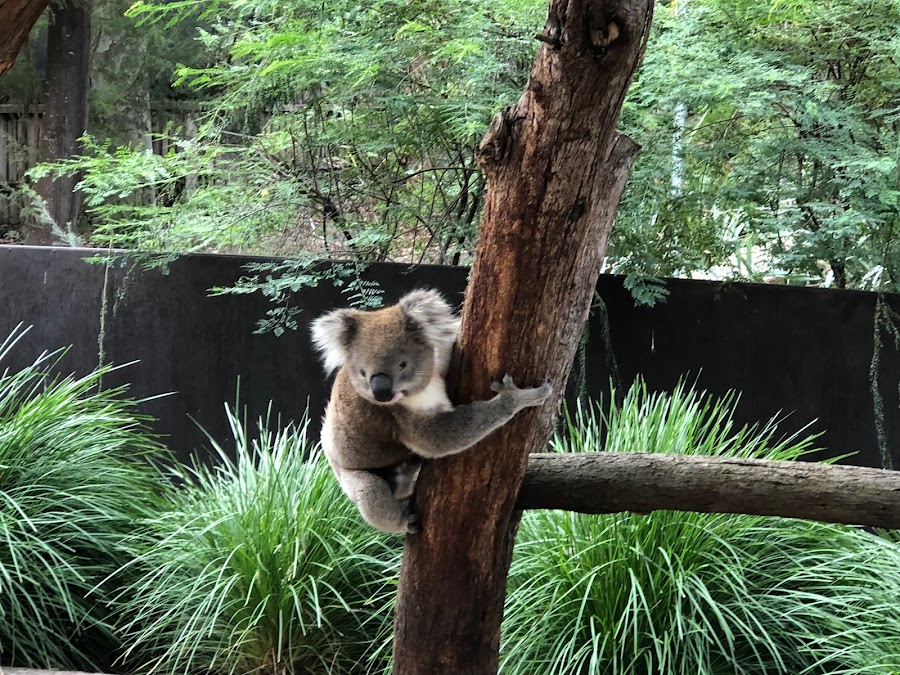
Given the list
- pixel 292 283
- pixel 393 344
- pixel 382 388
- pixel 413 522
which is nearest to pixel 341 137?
pixel 292 283

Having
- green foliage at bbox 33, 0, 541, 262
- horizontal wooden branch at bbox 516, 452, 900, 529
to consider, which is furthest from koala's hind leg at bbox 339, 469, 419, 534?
green foliage at bbox 33, 0, 541, 262

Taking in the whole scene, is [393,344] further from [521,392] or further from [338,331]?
[521,392]

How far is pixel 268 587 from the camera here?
3.04 metres

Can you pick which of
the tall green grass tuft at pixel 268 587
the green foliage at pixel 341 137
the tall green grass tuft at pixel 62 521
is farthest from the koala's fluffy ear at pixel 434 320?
the tall green grass tuft at pixel 62 521

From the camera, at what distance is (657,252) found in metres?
4.35

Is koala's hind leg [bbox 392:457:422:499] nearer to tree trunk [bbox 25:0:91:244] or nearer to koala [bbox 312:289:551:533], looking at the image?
koala [bbox 312:289:551:533]

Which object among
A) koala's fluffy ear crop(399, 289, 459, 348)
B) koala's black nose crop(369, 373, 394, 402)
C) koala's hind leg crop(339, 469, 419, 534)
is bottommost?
koala's hind leg crop(339, 469, 419, 534)

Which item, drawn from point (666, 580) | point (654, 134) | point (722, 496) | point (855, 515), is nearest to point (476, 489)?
point (722, 496)

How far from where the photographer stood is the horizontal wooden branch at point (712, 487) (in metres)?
1.85

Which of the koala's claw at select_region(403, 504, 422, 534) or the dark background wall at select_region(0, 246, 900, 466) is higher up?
the dark background wall at select_region(0, 246, 900, 466)

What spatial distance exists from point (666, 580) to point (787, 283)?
2503 millimetres

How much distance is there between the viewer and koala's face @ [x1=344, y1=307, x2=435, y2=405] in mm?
2123

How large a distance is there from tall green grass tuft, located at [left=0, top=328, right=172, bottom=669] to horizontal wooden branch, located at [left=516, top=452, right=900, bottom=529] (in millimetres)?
2032

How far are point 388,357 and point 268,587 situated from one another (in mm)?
1286
